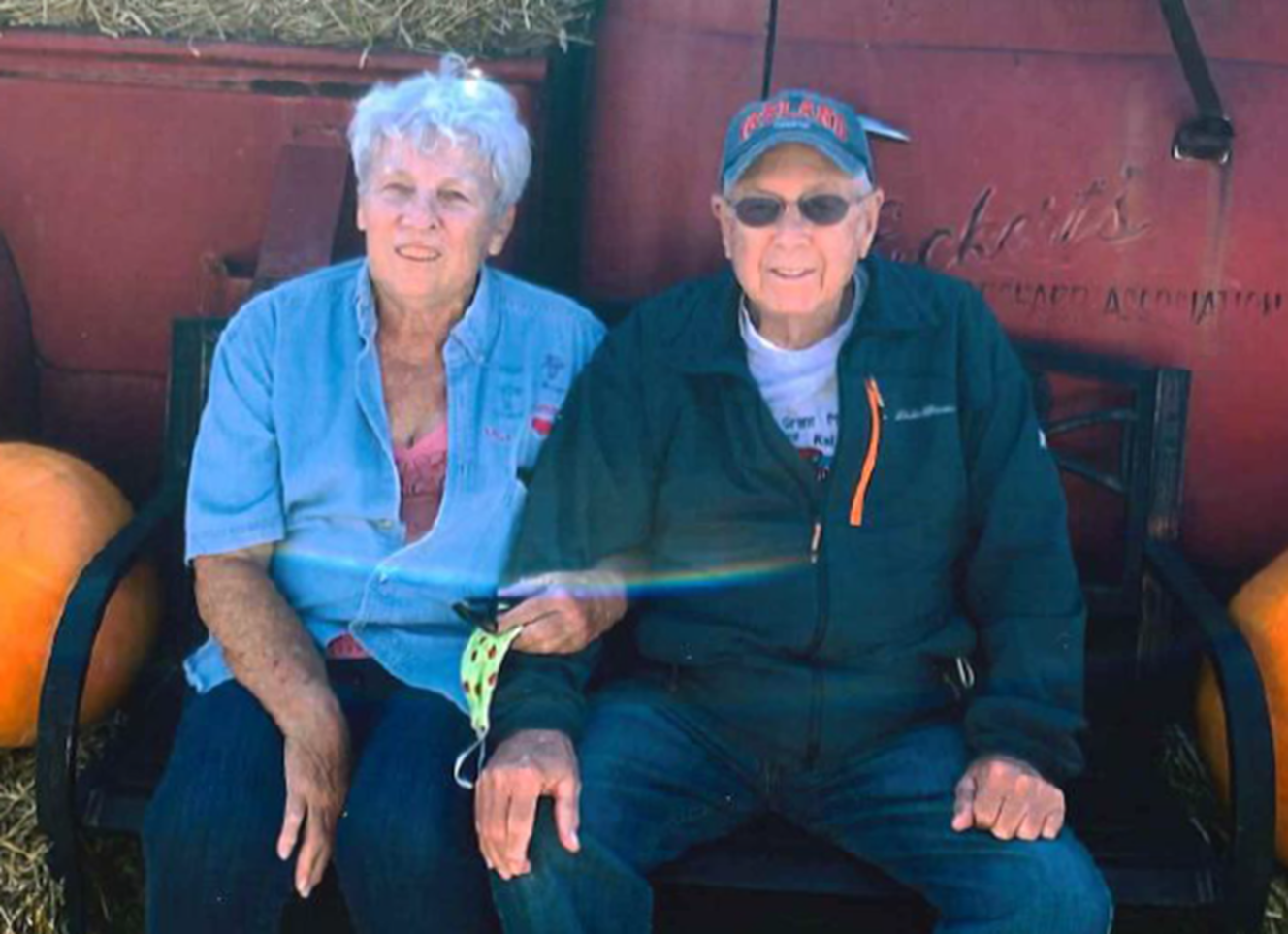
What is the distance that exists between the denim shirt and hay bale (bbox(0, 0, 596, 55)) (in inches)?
30.0

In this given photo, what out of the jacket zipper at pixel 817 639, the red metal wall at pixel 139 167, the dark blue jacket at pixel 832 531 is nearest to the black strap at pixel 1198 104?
the dark blue jacket at pixel 832 531

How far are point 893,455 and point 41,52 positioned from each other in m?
1.91

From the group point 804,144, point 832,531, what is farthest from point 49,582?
point 804,144

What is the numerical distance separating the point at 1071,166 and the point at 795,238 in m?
0.77

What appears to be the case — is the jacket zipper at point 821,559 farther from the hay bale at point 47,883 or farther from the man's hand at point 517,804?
the hay bale at point 47,883

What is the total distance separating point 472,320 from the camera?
2719 millimetres

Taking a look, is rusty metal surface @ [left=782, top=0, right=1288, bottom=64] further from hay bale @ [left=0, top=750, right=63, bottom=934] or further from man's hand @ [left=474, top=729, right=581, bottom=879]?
hay bale @ [left=0, top=750, right=63, bottom=934]

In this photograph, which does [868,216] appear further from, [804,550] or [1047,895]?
[1047,895]

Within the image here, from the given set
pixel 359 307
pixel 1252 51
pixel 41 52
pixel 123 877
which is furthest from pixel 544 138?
pixel 123 877

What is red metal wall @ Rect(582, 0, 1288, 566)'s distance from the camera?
301 centimetres

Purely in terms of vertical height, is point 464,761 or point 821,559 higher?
point 821,559

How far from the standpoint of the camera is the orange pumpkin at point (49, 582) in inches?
110

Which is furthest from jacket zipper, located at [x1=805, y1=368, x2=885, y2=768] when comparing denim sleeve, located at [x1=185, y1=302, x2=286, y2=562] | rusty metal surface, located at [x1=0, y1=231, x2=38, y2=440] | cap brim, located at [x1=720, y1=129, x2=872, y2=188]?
rusty metal surface, located at [x1=0, y1=231, x2=38, y2=440]

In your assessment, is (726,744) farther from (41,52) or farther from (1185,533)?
(41,52)
